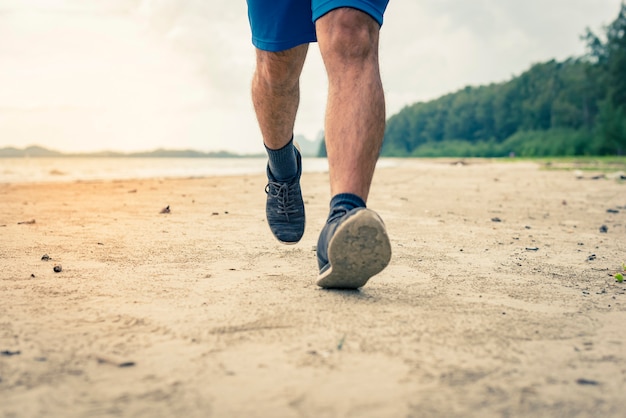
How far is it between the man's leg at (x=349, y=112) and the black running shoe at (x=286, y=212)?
0.68m

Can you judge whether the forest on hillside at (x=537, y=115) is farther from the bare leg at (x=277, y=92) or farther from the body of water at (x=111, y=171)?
the bare leg at (x=277, y=92)

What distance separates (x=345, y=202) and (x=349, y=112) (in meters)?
0.27

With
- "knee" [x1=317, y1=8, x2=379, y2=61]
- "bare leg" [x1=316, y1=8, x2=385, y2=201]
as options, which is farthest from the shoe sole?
"knee" [x1=317, y1=8, x2=379, y2=61]

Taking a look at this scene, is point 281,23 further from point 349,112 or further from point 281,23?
point 349,112

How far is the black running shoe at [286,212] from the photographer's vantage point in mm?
2250

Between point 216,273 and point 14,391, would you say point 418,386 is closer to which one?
point 14,391

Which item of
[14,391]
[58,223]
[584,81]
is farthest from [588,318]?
[584,81]

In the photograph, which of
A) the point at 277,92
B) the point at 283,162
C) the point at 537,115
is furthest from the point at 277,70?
the point at 537,115

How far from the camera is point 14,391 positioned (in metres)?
0.87

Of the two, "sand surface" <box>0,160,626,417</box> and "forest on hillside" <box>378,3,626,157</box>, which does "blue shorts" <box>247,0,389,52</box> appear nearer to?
"sand surface" <box>0,160,626,417</box>

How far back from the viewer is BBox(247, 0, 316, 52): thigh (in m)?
1.88

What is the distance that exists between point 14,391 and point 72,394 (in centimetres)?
10

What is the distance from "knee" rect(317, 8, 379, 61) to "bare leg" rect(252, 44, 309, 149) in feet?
1.31

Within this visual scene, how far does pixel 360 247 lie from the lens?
138cm
